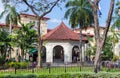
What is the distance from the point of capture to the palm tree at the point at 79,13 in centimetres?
4816

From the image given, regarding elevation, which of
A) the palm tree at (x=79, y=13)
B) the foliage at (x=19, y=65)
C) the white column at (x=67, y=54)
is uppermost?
the palm tree at (x=79, y=13)

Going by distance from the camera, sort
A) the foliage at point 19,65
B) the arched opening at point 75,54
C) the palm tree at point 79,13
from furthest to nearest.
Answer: the arched opening at point 75,54 → the palm tree at point 79,13 → the foliage at point 19,65

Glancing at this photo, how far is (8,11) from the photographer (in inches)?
2132

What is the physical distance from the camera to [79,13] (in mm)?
48156

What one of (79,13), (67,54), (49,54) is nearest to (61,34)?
(67,54)

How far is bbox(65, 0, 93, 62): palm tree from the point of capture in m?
48.2

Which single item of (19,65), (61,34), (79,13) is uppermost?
(79,13)

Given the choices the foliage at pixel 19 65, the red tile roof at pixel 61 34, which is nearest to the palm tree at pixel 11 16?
the red tile roof at pixel 61 34

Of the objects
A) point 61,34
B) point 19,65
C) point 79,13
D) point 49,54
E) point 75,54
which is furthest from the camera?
point 75,54

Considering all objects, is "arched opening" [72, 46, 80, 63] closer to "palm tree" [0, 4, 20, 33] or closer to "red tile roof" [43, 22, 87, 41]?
"red tile roof" [43, 22, 87, 41]

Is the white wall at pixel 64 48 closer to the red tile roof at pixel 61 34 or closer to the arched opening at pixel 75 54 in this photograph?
the red tile roof at pixel 61 34

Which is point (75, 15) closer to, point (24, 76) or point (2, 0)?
point (2, 0)

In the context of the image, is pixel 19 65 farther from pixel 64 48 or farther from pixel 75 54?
pixel 75 54

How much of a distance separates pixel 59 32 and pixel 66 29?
1727 millimetres
